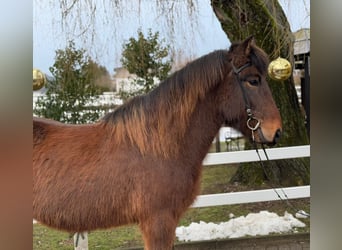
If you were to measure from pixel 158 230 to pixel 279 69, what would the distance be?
870 mm

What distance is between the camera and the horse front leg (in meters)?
1.71

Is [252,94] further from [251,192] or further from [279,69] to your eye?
[251,192]

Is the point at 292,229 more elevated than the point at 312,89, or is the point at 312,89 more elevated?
the point at 312,89

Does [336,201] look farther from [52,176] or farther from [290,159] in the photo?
[52,176]

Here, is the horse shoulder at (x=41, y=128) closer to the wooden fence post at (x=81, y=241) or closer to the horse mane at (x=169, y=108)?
the horse mane at (x=169, y=108)

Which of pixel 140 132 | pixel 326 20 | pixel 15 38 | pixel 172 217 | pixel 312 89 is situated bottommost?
pixel 172 217

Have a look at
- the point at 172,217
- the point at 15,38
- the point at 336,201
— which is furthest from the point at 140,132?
the point at 336,201

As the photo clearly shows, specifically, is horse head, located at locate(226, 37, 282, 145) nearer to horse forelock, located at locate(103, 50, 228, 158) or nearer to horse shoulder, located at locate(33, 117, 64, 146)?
horse forelock, located at locate(103, 50, 228, 158)

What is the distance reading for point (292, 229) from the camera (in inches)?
79.8

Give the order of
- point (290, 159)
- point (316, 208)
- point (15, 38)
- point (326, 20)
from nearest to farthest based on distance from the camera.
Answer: point (15, 38), point (326, 20), point (316, 208), point (290, 159)

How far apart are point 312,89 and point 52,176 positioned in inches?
41.5

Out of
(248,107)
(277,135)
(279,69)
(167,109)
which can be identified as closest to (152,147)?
(167,109)

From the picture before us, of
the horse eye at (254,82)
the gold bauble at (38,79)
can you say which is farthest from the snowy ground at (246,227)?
the gold bauble at (38,79)

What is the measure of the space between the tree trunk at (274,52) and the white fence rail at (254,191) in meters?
0.03
